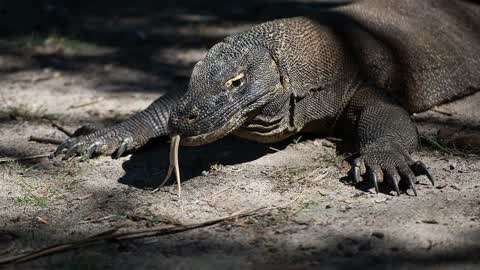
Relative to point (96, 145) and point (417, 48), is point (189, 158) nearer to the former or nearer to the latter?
point (96, 145)

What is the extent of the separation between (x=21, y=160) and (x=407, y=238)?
8.84 feet

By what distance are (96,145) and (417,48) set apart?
7.78ft

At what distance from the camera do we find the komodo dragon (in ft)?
15.6

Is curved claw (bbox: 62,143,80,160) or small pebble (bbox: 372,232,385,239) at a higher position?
small pebble (bbox: 372,232,385,239)

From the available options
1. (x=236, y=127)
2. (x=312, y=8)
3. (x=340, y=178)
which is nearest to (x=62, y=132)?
(x=236, y=127)

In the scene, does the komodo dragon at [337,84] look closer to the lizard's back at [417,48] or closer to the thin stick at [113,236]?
the lizard's back at [417,48]

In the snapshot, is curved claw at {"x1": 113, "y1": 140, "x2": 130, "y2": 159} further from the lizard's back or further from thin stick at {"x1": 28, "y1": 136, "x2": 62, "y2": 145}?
the lizard's back

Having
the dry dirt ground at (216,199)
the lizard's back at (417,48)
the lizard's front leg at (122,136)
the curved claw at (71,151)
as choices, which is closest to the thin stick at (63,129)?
the dry dirt ground at (216,199)

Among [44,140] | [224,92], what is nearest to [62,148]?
[44,140]

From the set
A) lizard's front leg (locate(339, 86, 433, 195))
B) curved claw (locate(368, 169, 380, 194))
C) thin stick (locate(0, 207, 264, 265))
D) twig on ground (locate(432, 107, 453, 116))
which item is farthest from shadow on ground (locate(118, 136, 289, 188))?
twig on ground (locate(432, 107, 453, 116))

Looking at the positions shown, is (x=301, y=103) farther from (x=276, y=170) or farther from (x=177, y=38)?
(x=177, y=38)

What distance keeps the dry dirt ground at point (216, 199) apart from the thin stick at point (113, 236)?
0.04 metres

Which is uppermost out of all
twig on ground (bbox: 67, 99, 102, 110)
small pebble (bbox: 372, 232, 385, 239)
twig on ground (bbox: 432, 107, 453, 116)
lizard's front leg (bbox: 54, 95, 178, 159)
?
small pebble (bbox: 372, 232, 385, 239)

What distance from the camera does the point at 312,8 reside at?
8.27 metres
